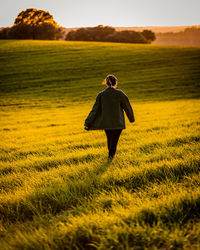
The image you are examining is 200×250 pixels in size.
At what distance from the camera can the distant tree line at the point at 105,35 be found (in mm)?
63000

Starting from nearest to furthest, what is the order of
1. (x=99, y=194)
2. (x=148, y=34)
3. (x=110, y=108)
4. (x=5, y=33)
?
(x=99, y=194) → (x=110, y=108) → (x=5, y=33) → (x=148, y=34)

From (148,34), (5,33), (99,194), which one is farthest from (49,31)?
(99,194)

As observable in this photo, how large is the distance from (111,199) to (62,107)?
16.0 m

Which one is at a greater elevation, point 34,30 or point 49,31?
point 34,30

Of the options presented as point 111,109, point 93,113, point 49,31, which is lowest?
point 93,113

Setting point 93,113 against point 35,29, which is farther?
point 35,29

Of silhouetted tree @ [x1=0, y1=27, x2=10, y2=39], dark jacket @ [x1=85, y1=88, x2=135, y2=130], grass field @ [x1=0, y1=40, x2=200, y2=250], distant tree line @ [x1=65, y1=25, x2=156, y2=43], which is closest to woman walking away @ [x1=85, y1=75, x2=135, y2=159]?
dark jacket @ [x1=85, y1=88, x2=135, y2=130]

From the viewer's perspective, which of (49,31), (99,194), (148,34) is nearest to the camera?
(99,194)

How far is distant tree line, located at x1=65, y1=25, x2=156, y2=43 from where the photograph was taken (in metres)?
63.0

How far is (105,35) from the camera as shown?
65750 millimetres

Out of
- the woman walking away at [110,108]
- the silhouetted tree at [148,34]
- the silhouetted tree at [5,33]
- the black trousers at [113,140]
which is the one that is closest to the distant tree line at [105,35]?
the silhouetted tree at [148,34]

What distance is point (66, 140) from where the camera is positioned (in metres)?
7.42

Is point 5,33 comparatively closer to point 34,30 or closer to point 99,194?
point 34,30

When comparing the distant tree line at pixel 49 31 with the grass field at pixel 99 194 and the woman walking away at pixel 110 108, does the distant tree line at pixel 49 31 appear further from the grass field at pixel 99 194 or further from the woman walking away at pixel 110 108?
Result: the woman walking away at pixel 110 108
